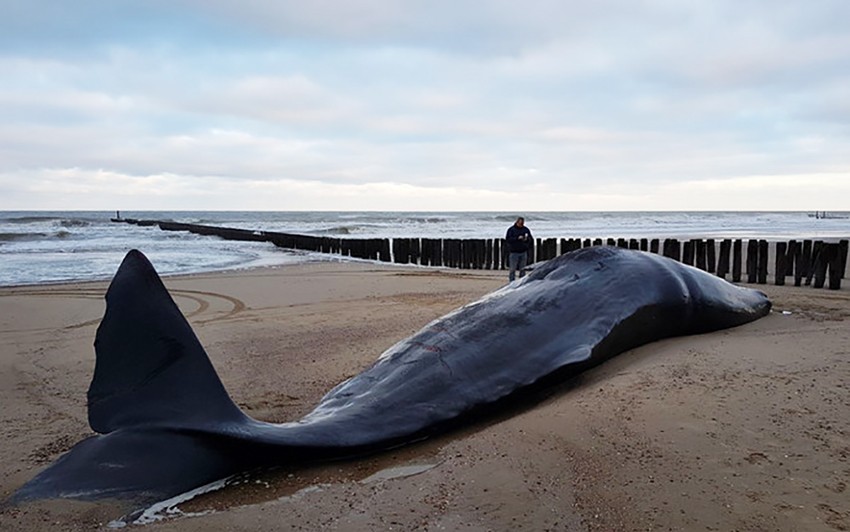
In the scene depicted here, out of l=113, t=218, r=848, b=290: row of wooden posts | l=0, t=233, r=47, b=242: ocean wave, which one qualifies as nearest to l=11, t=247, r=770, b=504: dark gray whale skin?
l=113, t=218, r=848, b=290: row of wooden posts

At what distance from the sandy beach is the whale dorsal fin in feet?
1.57

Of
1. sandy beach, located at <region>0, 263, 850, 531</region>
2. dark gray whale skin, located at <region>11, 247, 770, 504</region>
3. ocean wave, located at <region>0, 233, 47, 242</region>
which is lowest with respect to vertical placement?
ocean wave, located at <region>0, 233, 47, 242</region>

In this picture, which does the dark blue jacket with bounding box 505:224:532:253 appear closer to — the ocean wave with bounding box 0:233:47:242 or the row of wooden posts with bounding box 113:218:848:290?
the row of wooden posts with bounding box 113:218:848:290

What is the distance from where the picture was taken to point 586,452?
14.1 feet

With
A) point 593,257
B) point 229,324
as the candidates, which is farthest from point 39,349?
point 593,257

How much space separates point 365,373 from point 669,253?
45.2 feet

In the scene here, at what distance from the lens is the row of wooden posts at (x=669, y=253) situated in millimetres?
14227

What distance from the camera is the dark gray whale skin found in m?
3.66

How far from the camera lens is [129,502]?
3518mm

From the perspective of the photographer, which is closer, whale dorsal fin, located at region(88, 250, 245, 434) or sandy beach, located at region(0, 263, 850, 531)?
sandy beach, located at region(0, 263, 850, 531)

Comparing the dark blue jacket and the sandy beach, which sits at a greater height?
the dark blue jacket

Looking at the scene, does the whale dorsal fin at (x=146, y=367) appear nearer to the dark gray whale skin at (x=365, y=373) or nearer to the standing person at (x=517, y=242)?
the dark gray whale skin at (x=365, y=373)

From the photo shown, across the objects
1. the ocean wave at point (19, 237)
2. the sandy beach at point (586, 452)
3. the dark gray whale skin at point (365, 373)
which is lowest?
the ocean wave at point (19, 237)

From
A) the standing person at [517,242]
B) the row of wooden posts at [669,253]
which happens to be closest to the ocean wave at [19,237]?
the row of wooden posts at [669,253]
